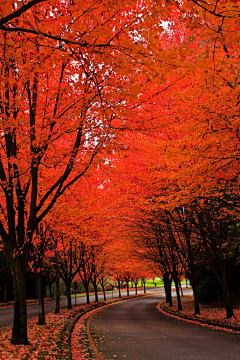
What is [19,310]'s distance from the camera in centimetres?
736

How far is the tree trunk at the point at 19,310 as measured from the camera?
7.27m

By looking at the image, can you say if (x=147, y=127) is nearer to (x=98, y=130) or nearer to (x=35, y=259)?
(x=98, y=130)

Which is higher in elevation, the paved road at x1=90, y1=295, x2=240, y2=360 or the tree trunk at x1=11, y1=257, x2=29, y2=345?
the tree trunk at x1=11, y1=257, x2=29, y2=345

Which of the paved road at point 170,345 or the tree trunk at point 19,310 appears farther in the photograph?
the tree trunk at point 19,310

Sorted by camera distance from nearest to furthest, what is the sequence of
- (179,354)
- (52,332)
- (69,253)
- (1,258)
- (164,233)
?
(179,354) → (52,332) → (164,233) → (69,253) → (1,258)

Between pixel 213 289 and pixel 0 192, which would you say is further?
pixel 213 289

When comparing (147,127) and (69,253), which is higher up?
(147,127)

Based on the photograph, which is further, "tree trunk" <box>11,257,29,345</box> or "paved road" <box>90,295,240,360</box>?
"tree trunk" <box>11,257,29,345</box>

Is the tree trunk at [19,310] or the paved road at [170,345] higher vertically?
the tree trunk at [19,310]

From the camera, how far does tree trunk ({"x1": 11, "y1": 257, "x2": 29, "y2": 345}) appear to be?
727 cm

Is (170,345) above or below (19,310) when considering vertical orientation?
below

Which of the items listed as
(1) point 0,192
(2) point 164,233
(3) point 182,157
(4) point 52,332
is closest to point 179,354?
(4) point 52,332

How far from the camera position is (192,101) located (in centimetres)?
893

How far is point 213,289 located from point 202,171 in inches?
749
